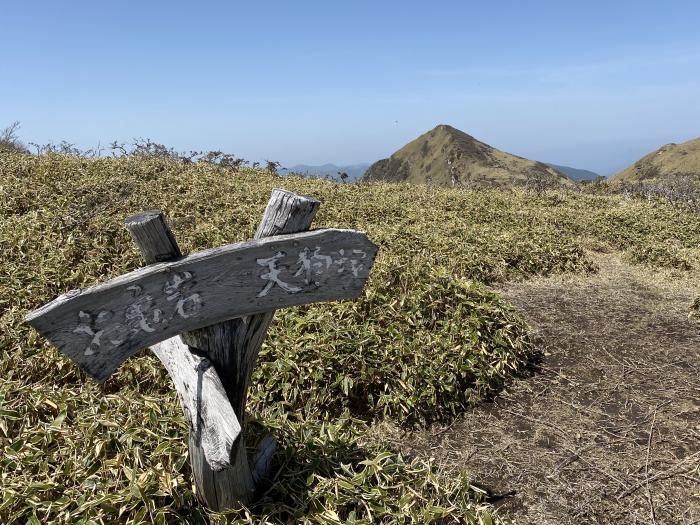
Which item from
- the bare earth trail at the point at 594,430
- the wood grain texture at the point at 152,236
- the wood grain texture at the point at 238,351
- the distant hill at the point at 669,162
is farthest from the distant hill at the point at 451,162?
the wood grain texture at the point at 152,236

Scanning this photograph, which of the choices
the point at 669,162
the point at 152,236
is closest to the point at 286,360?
the point at 152,236

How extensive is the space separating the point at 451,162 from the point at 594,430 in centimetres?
5930

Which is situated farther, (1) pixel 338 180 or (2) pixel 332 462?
(1) pixel 338 180

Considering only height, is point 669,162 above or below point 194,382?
above

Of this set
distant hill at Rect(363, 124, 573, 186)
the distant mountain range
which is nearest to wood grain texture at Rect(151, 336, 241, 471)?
the distant mountain range

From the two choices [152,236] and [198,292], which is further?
[198,292]

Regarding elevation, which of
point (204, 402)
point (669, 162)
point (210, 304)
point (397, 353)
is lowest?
point (397, 353)

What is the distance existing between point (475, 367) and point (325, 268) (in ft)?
9.93

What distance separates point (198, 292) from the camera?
2291mm

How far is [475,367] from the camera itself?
16.2 feet

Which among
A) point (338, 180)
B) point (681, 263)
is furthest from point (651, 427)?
point (338, 180)

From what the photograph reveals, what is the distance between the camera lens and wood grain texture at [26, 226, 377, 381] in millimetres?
2074

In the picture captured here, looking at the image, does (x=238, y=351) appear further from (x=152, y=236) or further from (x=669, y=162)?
(x=669, y=162)

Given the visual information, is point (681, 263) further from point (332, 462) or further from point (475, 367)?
point (332, 462)
